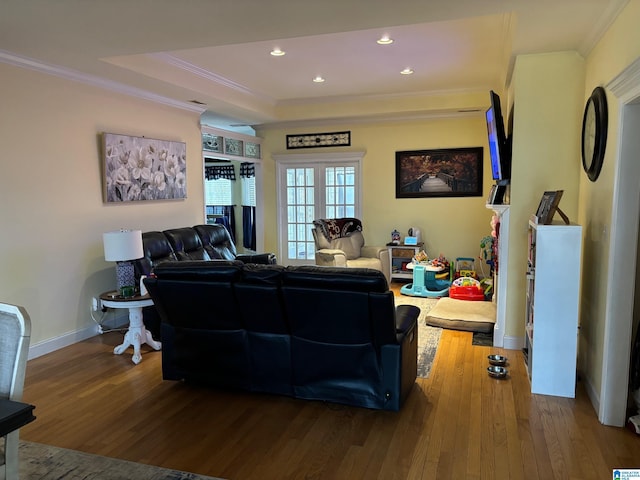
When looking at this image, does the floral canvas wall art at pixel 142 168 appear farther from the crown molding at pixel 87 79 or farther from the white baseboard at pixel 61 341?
the white baseboard at pixel 61 341

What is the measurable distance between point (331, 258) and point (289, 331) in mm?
3156

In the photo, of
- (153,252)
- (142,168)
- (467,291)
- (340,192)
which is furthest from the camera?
(340,192)

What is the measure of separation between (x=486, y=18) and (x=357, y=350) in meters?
2.85

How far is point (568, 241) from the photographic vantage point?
10.5 ft

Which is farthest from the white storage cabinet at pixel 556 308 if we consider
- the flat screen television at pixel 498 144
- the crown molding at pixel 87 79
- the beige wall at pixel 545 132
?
the crown molding at pixel 87 79

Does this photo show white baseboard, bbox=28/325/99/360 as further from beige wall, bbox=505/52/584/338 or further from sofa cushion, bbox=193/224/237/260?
beige wall, bbox=505/52/584/338

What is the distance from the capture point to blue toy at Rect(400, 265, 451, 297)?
20.9ft

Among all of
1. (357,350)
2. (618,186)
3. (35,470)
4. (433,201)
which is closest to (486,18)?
(618,186)

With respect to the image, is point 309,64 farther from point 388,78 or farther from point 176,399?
point 176,399

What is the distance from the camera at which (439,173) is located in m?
7.16

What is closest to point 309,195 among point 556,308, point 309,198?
point 309,198

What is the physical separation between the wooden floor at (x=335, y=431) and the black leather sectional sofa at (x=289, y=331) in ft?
0.52

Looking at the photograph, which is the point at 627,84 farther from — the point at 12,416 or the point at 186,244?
the point at 186,244

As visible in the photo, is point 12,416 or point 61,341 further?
point 61,341
